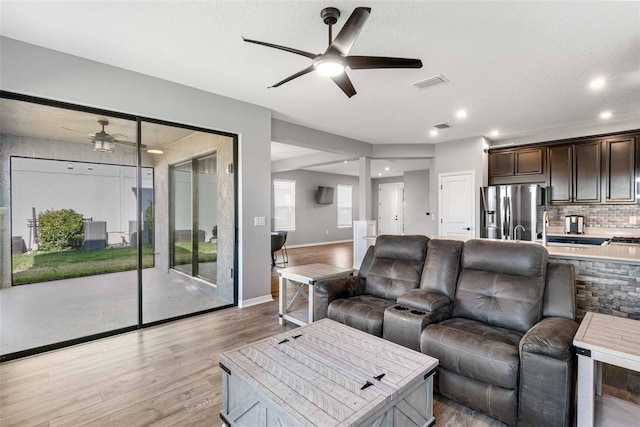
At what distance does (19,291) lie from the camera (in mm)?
2771

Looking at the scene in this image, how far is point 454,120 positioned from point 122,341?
17.4 ft

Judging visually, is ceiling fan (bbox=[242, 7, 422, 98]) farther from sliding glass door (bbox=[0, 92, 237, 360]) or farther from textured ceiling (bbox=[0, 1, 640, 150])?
sliding glass door (bbox=[0, 92, 237, 360])

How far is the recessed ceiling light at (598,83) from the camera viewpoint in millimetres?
3333

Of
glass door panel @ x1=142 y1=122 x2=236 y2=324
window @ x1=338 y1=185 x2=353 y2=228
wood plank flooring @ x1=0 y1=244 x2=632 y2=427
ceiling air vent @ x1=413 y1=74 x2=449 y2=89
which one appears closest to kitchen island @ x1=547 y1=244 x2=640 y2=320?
wood plank flooring @ x1=0 y1=244 x2=632 y2=427

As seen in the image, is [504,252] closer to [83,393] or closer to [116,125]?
[83,393]

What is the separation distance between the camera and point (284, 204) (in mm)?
10133

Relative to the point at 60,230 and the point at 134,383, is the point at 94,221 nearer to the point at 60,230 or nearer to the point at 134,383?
the point at 60,230

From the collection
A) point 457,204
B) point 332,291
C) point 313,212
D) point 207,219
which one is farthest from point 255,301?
point 313,212

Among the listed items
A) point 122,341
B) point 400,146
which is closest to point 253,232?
point 122,341

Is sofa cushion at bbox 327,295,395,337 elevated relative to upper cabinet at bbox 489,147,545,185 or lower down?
lower down

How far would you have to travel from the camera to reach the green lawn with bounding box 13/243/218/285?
2771 mm

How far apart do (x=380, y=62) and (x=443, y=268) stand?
5.83 ft

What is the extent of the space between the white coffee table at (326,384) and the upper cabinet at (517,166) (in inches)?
206

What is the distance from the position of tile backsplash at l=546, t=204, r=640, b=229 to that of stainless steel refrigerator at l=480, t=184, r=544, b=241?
0.35 m
